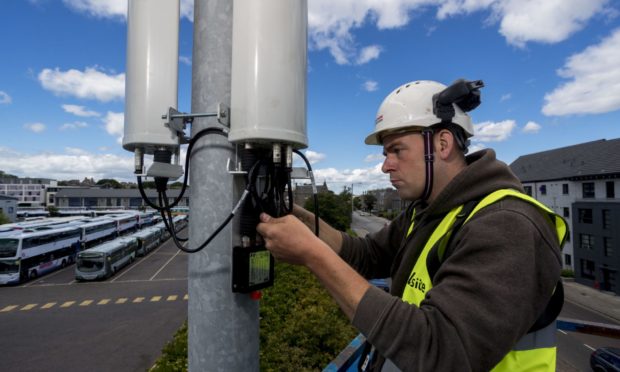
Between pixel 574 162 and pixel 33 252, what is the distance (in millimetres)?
53373

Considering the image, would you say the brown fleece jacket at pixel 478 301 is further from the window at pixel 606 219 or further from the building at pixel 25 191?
the building at pixel 25 191

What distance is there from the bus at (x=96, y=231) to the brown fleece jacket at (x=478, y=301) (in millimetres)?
39587

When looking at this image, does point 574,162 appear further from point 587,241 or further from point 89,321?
point 89,321

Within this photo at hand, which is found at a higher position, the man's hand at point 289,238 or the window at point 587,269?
the man's hand at point 289,238

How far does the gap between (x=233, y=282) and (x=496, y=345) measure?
4.11 feet

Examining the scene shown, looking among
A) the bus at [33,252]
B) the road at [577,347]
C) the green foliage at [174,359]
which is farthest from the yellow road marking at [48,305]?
the road at [577,347]

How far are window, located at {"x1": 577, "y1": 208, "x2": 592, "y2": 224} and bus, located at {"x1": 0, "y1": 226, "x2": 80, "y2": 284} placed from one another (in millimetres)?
47610

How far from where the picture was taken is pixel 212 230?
1855 mm

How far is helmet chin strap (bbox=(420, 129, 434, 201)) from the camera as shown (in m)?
1.93

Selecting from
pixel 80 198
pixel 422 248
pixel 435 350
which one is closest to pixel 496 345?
pixel 435 350

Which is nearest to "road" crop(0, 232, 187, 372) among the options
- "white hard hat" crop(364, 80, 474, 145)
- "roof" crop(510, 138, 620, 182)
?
"white hard hat" crop(364, 80, 474, 145)

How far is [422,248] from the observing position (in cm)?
196

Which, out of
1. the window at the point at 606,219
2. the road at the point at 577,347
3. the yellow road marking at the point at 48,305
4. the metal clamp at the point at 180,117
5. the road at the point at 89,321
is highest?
the metal clamp at the point at 180,117

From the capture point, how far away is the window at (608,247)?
29005mm
